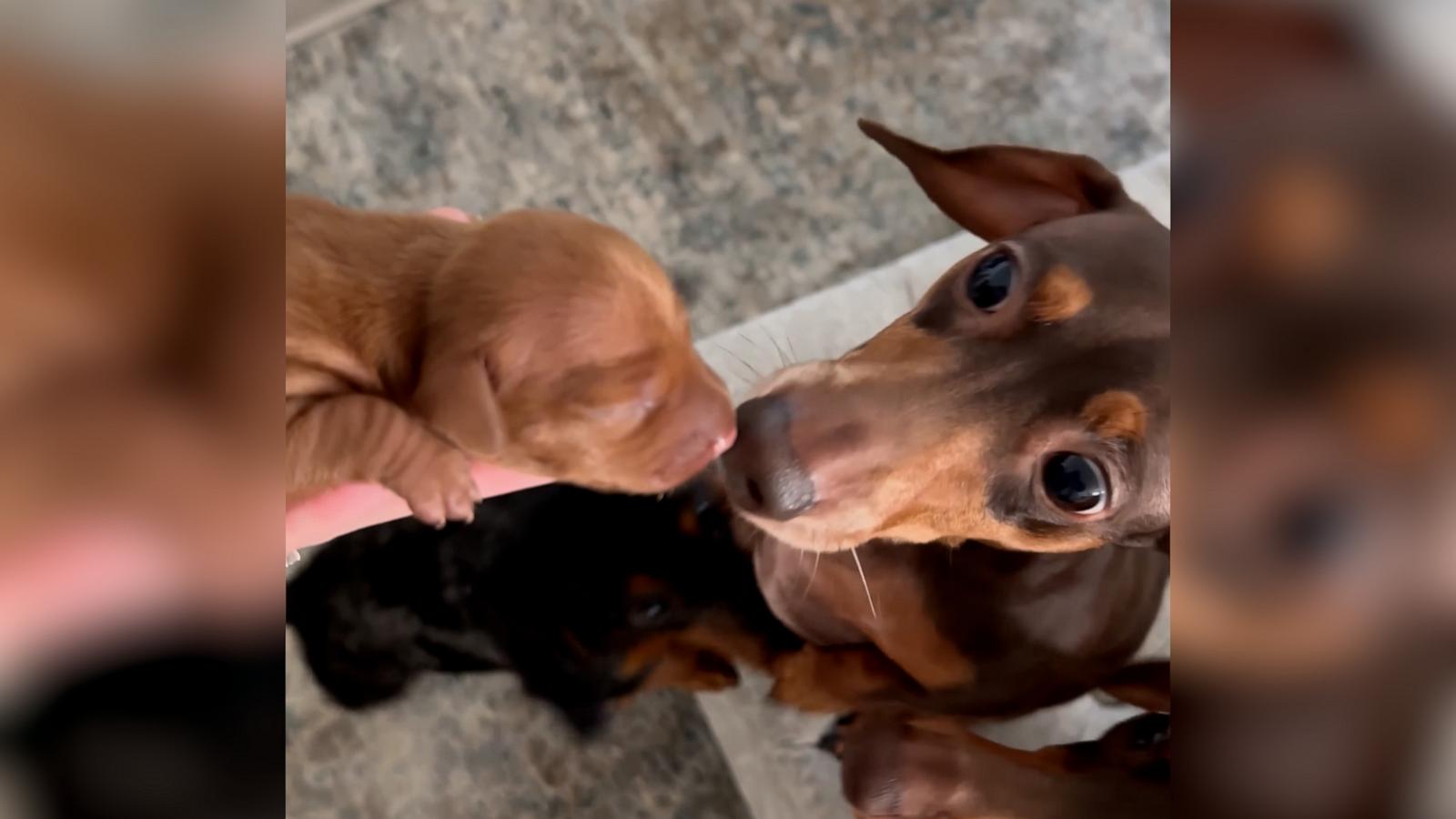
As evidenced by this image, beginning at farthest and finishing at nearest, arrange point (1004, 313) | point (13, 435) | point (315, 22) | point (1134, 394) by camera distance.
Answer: point (315, 22)
point (1004, 313)
point (1134, 394)
point (13, 435)

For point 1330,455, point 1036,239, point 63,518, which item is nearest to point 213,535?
point 63,518

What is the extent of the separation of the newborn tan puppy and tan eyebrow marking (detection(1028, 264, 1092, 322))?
0.36 meters

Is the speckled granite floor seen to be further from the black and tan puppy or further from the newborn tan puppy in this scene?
the newborn tan puppy

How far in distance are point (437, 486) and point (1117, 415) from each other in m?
0.68

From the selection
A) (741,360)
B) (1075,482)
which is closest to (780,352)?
(741,360)

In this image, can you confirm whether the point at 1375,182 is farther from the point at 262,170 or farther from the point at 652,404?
the point at 652,404

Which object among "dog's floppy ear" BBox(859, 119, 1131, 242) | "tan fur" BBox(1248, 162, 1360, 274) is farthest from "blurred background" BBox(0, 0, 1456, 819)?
"dog's floppy ear" BBox(859, 119, 1131, 242)

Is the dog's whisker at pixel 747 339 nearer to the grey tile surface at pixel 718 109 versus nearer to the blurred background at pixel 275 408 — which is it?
the grey tile surface at pixel 718 109

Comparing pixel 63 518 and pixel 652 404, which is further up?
pixel 63 518

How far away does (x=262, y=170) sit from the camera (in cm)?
38

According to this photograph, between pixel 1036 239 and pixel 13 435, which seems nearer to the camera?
pixel 13 435

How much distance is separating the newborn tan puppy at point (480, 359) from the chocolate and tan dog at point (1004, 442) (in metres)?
0.13

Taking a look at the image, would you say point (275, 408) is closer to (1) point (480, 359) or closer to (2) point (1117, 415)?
(1) point (480, 359)

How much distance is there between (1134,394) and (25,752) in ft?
3.13
